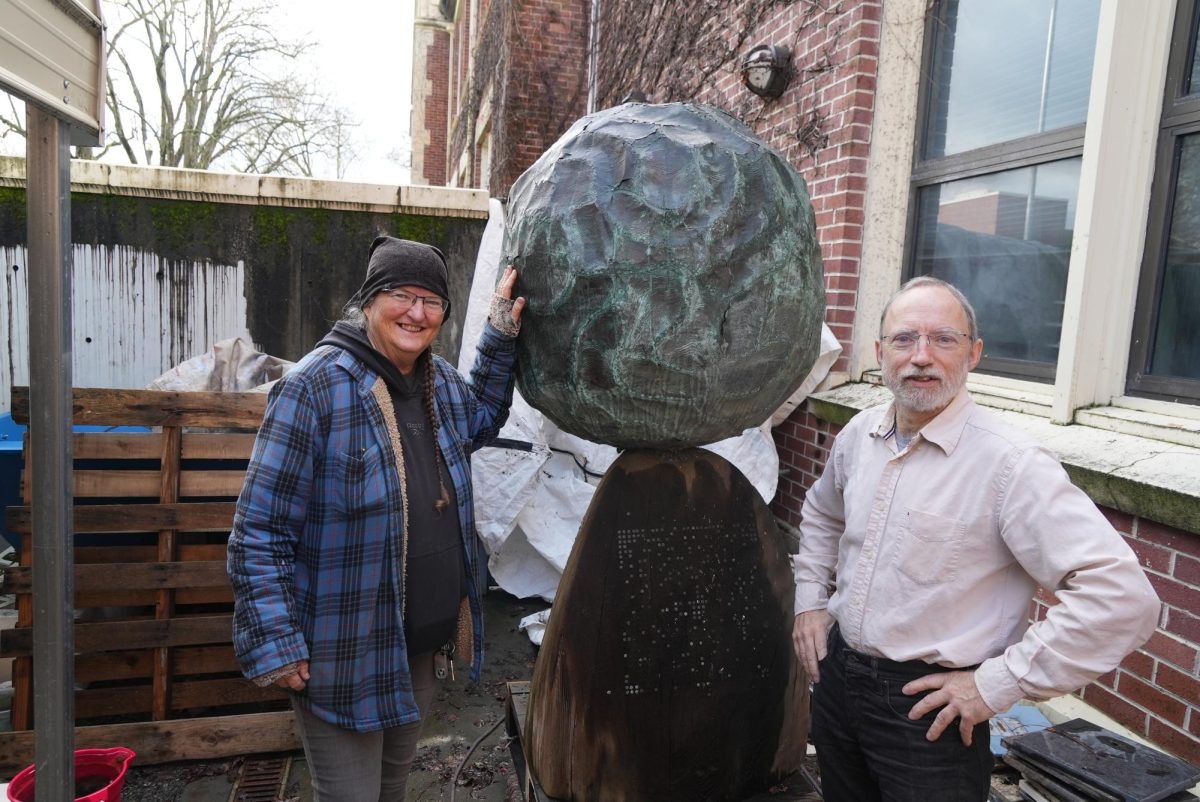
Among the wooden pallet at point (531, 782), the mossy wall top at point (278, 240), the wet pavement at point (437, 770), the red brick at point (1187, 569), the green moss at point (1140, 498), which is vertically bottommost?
the wet pavement at point (437, 770)

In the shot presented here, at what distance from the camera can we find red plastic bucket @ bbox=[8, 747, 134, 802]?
232cm

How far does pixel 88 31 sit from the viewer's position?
1343mm

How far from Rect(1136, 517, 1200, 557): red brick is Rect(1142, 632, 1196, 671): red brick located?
0.27 meters

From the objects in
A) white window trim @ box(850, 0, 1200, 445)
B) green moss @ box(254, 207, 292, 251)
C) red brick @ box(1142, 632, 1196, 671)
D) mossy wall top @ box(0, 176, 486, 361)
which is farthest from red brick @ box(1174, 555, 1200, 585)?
green moss @ box(254, 207, 292, 251)

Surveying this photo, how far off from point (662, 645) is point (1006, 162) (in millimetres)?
2591

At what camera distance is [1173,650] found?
224 cm

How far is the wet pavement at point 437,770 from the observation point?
2.77 m

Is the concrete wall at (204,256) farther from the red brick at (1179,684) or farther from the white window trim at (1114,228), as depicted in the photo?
the red brick at (1179,684)

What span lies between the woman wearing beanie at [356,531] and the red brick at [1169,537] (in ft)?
6.53

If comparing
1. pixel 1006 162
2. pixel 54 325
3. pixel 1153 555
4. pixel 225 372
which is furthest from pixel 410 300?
pixel 1006 162

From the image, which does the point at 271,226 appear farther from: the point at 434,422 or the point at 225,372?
the point at 434,422

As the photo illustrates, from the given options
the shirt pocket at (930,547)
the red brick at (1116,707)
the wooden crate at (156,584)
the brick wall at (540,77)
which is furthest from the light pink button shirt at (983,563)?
the brick wall at (540,77)

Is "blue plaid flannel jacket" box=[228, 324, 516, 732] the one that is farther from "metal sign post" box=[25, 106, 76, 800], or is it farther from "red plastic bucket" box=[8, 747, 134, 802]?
"red plastic bucket" box=[8, 747, 134, 802]

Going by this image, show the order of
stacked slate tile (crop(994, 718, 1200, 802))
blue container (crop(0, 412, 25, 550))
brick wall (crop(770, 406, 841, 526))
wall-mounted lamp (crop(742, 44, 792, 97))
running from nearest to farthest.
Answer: stacked slate tile (crop(994, 718, 1200, 802)), blue container (crop(0, 412, 25, 550)), brick wall (crop(770, 406, 841, 526)), wall-mounted lamp (crop(742, 44, 792, 97))
